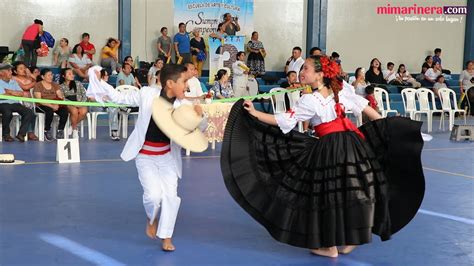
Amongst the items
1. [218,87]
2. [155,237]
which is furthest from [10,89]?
[155,237]

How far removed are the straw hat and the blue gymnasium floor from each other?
0.85 m

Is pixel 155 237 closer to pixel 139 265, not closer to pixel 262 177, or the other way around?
pixel 139 265

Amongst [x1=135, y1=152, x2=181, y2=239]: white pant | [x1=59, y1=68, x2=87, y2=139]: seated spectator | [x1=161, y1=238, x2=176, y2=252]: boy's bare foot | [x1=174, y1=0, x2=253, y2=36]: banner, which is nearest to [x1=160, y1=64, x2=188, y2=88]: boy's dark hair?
[x1=135, y1=152, x2=181, y2=239]: white pant

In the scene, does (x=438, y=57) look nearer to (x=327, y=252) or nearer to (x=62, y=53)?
(x=62, y=53)

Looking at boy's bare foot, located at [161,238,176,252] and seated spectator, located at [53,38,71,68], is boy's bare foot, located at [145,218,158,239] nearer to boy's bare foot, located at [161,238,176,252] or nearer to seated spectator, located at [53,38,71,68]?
boy's bare foot, located at [161,238,176,252]

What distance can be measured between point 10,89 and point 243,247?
789 centimetres

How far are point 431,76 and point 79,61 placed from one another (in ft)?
32.3

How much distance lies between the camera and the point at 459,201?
304 inches

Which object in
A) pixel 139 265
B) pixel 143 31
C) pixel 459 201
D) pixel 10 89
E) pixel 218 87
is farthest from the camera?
pixel 143 31

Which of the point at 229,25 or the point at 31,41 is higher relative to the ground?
the point at 229,25

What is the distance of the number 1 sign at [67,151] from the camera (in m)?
9.82

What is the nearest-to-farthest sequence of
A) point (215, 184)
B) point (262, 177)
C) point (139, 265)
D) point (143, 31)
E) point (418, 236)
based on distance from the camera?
point (139, 265), point (262, 177), point (418, 236), point (215, 184), point (143, 31)

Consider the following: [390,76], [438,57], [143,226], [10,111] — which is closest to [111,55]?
[10,111]
